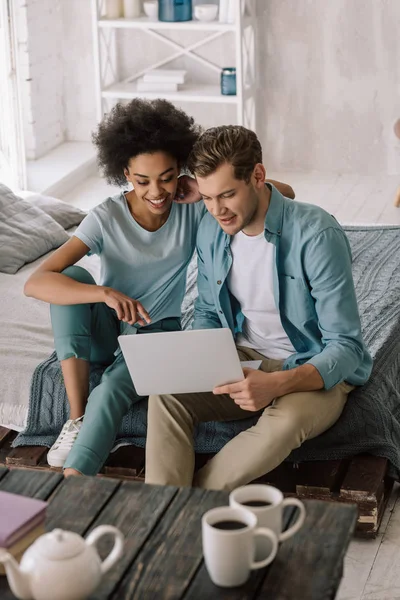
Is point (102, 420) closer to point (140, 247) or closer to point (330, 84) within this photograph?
point (140, 247)

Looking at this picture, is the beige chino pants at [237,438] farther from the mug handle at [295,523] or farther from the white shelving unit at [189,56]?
the white shelving unit at [189,56]

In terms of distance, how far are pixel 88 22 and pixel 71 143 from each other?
2.40 feet

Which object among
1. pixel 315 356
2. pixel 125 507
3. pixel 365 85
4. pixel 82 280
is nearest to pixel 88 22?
pixel 365 85

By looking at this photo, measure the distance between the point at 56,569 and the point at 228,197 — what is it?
1.20 m

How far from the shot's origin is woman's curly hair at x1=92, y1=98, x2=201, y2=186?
269cm

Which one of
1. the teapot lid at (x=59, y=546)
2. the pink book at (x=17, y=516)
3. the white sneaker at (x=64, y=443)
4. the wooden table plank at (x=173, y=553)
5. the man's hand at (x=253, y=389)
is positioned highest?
the teapot lid at (x=59, y=546)

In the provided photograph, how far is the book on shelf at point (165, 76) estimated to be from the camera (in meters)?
5.68

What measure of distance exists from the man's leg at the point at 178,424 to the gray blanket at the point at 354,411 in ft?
0.25

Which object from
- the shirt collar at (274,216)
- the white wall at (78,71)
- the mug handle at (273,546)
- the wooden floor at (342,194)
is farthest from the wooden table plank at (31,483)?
the white wall at (78,71)

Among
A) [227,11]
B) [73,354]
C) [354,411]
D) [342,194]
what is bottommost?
[342,194]

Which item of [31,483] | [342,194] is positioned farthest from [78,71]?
[31,483]

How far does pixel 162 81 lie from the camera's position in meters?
5.68

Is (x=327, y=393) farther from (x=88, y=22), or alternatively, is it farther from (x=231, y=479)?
(x=88, y=22)

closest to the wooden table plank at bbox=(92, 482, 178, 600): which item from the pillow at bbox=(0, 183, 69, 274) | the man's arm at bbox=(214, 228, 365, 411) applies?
the man's arm at bbox=(214, 228, 365, 411)
